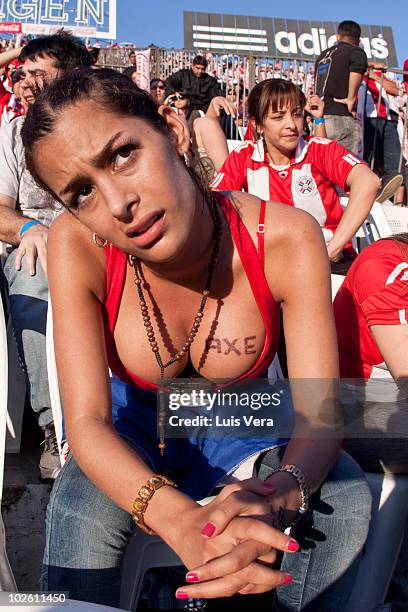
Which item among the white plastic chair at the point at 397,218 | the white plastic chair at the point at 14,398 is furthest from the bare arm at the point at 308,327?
the white plastic chair at the point at 397,218

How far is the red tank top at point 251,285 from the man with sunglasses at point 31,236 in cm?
64

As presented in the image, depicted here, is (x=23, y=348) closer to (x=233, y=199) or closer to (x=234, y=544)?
(x=233, y=199)

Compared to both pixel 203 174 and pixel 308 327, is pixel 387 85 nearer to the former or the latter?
pixel 203 174

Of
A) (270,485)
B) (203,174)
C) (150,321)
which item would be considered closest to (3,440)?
(150,321)

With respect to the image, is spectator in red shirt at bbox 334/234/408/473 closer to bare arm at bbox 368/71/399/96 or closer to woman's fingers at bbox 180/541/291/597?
woman's fingers at bbox 180/541/291/597

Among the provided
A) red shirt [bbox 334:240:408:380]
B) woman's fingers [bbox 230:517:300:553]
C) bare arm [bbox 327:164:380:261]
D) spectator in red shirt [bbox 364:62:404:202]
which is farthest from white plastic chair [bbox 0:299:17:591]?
spectator in red shirt [bbox 364:62:404:202]

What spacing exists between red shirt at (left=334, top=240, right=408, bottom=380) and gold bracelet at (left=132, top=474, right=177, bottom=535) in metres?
0.79

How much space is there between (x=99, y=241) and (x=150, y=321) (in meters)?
0.22

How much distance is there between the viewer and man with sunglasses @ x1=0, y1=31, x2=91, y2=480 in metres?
2.26

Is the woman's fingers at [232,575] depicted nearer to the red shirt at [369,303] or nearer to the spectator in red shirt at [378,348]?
the spectator in red shirt at [378,348]

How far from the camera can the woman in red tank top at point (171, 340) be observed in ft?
4.01

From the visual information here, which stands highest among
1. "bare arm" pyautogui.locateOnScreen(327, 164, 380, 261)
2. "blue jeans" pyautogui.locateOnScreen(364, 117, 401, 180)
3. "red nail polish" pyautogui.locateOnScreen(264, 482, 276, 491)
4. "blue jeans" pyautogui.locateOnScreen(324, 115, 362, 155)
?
"blue jeans" pyautogui.locateOnScreen(364, 117, 401, 180)

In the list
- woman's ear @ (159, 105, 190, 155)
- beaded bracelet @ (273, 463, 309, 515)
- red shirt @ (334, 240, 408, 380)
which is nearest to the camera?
beaded bracelet @ (273, 463, 309, 515)

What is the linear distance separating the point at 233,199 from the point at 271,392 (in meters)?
0.48
